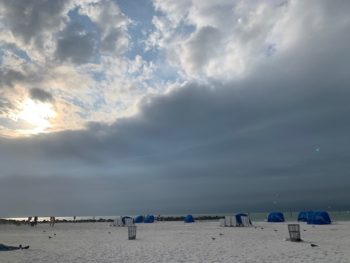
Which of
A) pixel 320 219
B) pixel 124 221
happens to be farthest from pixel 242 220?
pixel 124 221

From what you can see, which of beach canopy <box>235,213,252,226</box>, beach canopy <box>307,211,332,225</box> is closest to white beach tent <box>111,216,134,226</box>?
beach canopy <box>235,213,252,226</box>

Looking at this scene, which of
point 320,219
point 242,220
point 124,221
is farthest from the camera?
point 124,221

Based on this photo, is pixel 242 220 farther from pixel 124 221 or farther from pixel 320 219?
pixel 124 221

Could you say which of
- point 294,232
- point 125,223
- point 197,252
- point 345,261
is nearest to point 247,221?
point 125,223

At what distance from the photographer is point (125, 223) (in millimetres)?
48000

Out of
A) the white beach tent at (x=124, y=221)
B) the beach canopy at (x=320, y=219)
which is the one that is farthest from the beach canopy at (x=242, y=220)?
the white beach tent at (x=124, y=221)

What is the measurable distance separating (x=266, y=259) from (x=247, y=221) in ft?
95.4

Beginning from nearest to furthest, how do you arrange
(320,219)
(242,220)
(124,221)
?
(242,220)
(320,219)
(124,221)

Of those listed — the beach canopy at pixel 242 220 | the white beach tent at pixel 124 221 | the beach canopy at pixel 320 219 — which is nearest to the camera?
the beach canopy at pixel 242 220

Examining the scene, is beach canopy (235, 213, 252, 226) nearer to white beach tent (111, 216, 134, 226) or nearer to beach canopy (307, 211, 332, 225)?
beach canopy (307, 211, 332, 225)

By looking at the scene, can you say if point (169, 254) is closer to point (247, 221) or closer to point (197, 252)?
point (197, 252)

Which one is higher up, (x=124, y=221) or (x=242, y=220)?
(x=124, y=221)

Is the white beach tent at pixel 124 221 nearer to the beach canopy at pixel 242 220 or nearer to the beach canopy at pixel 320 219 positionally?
the beach canopy at pixel 242 220

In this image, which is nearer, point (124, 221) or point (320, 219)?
point (320, 219)
